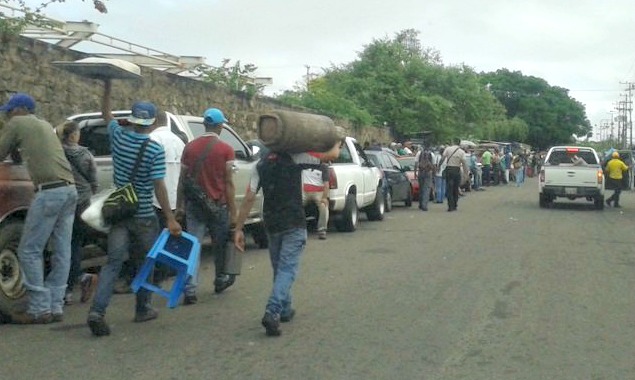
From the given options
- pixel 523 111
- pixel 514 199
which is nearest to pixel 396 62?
pixel 514 199

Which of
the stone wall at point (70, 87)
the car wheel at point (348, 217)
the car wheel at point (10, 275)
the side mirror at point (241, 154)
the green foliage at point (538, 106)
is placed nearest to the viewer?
the car wheel at point (10, 275)

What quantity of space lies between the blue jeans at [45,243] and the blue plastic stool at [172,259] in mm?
790

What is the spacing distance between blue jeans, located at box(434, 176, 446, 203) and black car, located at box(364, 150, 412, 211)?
7.29 feet

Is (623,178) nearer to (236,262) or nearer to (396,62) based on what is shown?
(236,262)

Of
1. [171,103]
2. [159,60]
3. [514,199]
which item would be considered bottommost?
[514,199]

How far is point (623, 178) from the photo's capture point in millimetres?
→ 24859

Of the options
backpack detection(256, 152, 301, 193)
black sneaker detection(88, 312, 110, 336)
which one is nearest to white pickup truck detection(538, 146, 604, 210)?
backpack detection(256, 152, 301, 193)

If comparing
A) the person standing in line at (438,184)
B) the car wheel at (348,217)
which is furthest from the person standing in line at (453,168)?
the car wheel at (348,217)

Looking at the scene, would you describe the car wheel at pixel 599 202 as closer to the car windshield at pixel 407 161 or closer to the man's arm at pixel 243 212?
the car windshield at pixel 407 161

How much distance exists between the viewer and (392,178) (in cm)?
2161

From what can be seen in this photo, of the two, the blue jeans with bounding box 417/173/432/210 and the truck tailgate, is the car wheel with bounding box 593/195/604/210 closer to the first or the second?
the truck tailgate

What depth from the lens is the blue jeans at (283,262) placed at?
736cm

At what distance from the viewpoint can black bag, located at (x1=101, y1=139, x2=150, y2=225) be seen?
24.0ft

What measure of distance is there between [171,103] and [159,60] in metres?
7.88
